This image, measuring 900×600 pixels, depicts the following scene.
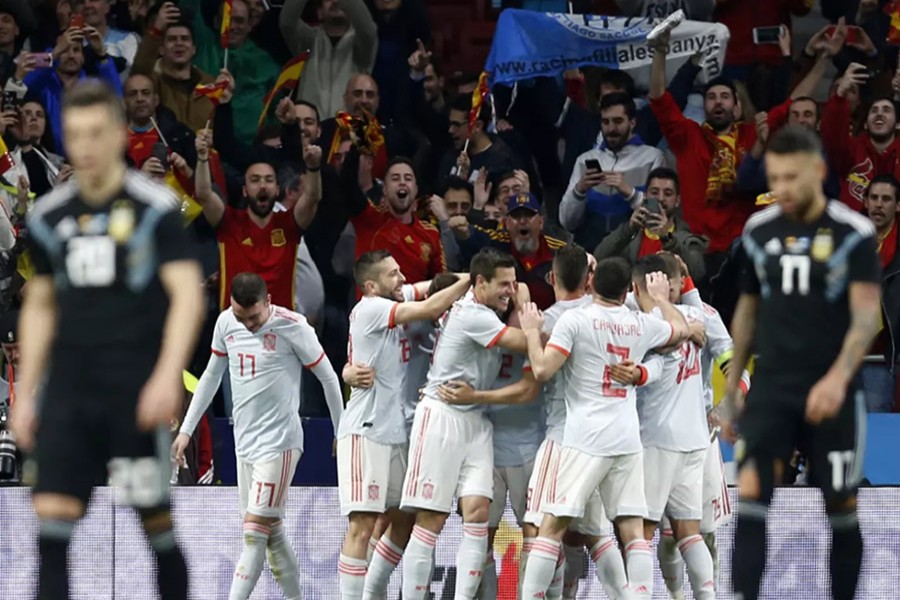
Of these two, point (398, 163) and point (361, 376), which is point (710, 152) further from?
point (361, 376)

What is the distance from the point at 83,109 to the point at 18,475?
252 inches

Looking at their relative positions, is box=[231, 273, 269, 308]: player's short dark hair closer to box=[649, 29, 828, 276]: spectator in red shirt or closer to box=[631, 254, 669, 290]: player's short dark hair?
box=[631, 254, 669, 290]: player's short dark hair

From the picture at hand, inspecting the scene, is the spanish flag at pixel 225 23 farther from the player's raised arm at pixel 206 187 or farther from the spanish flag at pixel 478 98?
the spanish flag at pixel 478 98

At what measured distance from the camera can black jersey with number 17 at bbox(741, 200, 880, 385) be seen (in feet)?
28.4

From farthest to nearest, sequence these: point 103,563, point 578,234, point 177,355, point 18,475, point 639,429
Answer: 1. point 578,234
2. point 18,475
3. point 103,563
4. point 639,429
5. point 177,355

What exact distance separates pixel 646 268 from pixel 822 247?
2.81 m

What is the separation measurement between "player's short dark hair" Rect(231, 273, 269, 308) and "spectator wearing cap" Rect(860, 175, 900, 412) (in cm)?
528

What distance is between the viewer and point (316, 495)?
12.5 meters

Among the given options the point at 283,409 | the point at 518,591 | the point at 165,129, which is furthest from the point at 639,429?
the point at 165,129

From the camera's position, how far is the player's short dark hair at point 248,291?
1177 cm

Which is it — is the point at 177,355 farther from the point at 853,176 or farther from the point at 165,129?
the point at 853,176

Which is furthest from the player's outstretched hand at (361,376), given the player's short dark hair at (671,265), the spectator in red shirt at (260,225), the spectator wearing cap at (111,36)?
the spectator wearing cap at (111,36)

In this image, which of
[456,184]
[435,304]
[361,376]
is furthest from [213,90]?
[435,304]

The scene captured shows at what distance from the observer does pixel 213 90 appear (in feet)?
49.9
